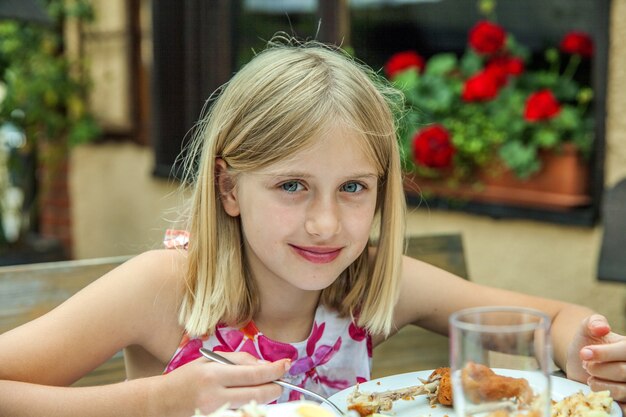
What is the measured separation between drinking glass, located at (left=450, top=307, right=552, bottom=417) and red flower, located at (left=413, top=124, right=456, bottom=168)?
3020 mm

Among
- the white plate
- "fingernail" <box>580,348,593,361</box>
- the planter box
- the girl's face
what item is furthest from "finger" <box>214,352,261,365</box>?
the planter box

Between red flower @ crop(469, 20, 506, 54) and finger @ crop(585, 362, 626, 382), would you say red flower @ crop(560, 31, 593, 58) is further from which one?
finger @ crop(585, 362, 626, 382)

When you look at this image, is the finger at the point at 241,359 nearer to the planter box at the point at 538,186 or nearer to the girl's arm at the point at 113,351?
the girl's arm at the point at 113,351

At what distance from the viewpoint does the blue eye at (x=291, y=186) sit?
1.41 meters

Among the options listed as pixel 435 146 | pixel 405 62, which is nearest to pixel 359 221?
pixel 435 146

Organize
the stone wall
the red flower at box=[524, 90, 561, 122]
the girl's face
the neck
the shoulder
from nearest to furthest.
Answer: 1. the girl's face
2. the shoulder
3. the neck
4. the stone wall
5. the red flower at box=[524, 90, 561, 122]

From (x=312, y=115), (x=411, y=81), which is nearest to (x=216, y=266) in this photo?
(x=312, y=115)

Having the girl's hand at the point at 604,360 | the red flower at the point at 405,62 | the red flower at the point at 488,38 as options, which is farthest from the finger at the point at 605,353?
the red flower at the point at 405,62

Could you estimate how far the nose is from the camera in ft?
4.47

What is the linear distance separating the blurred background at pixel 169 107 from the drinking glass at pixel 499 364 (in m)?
2.37

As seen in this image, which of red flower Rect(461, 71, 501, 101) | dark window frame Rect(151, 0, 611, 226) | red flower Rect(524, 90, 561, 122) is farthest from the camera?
dark window frame Rect(151, 0, 611, 226)

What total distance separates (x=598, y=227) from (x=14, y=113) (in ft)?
12.6

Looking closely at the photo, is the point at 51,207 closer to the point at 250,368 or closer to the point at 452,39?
the point at 452,39

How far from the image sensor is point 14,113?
5516 mm
